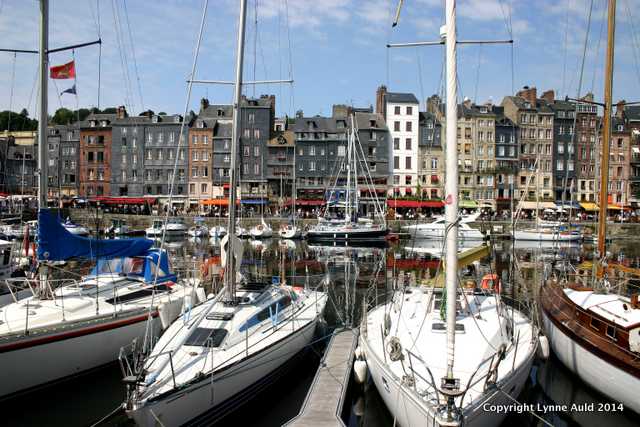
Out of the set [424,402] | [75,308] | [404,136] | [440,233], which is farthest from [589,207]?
[75,308]

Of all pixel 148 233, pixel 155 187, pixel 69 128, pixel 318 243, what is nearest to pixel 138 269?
pixel 318 243

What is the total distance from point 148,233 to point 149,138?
29.0 metres

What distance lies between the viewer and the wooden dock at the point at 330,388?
34.4 ft

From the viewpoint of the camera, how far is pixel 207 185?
85.7 m

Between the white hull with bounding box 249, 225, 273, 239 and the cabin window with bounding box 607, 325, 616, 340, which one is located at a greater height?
the cabin window with bounding box 607, 325, 616, 340

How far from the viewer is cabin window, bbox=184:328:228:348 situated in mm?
12070

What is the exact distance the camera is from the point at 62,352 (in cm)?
1306

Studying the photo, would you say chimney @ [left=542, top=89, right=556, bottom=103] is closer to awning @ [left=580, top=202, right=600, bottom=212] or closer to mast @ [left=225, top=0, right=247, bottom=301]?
awning @ [left=580, top=202, right=600, bottom=212]

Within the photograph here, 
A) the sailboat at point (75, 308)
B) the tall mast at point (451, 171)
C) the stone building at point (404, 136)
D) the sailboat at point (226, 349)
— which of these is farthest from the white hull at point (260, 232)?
the tall mast at point (451, 171)

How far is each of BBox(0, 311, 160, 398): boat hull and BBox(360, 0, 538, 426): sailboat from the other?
23.0 ft

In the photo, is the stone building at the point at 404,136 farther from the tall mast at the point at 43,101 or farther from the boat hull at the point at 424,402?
the boat hull at the point at 424,402

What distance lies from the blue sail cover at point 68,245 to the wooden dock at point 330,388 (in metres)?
8.00

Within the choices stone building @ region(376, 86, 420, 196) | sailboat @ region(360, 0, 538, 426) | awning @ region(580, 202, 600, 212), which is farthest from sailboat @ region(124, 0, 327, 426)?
awning @ region(580, 202, 600, 212)

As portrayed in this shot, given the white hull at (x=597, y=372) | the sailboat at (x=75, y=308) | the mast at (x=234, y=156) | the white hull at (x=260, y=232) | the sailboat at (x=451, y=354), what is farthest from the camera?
the white hull at (x=260, y=232)
